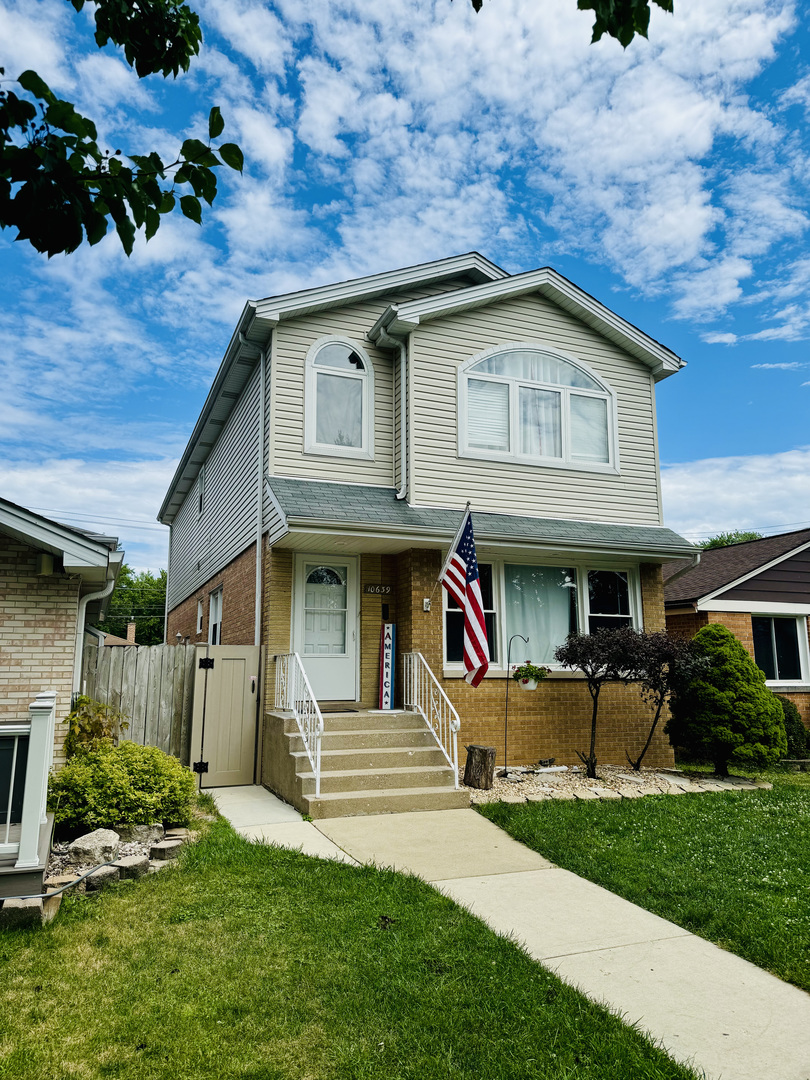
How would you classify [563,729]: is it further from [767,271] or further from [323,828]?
[767,271]

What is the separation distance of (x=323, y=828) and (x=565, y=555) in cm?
585

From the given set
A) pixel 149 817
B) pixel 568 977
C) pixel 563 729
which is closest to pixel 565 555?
pixel 563 729

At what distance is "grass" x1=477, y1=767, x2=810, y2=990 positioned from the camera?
16.8 feet

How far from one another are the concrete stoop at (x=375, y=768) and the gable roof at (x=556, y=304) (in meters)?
5.72

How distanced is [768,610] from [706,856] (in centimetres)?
876

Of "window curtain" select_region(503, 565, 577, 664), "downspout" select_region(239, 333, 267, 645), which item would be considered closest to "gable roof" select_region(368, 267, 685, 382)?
"downspout" select_region(239, 333, 267, 645)

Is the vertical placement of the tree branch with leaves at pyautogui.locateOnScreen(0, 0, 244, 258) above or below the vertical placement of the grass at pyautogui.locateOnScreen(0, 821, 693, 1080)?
above

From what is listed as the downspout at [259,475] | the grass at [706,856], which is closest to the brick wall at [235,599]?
the downspout at [259,475]

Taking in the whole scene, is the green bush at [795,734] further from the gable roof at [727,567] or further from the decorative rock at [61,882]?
the decorative rock at [61,882]

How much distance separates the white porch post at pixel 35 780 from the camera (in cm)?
517

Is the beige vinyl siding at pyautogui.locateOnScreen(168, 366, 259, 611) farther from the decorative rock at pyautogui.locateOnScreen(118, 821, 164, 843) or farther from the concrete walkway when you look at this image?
the concrete walkway

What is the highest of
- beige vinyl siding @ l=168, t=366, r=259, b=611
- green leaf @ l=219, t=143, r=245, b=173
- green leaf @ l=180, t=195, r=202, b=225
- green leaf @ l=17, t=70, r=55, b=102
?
beige vinyl siding @ l=168, t=366, r=259, b=611

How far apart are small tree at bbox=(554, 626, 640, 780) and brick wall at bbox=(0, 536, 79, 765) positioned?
6.26 meters

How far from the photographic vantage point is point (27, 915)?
200 inches
